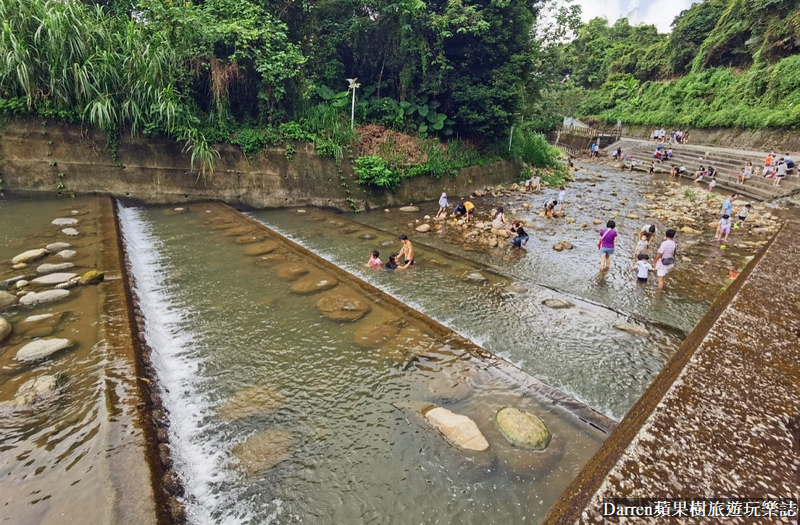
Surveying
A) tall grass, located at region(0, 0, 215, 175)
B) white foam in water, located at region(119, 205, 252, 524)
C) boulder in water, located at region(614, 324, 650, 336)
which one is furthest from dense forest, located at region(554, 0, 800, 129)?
white foam in water, located at region(119, 205, 252, 524)

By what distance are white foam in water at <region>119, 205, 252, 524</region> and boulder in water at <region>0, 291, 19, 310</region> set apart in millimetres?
1412

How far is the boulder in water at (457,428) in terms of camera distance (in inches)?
147

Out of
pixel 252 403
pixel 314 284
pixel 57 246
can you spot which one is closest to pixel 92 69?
pixel 57 246

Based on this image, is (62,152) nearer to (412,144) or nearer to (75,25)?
(75,25)

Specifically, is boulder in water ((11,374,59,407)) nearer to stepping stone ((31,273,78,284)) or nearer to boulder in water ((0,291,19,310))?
boulder in water ((0,291,19,310))

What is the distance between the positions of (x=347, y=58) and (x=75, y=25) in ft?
30.9

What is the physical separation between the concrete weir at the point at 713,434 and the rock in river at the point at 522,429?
1298mm

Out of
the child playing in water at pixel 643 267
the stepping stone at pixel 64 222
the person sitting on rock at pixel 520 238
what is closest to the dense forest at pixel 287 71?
the stepping stone at pixel 64 222

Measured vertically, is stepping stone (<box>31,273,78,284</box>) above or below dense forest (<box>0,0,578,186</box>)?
below

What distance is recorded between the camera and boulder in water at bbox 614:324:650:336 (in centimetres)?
608

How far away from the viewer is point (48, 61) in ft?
33.8

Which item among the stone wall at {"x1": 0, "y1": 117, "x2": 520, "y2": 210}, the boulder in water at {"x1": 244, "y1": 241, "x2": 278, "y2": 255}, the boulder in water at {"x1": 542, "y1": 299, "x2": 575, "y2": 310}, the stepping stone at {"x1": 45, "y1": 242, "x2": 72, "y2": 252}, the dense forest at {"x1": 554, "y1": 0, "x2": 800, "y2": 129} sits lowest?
the boulder in water at {"x1": 542, "y1": 299, "x2": 575, "y2": 310}

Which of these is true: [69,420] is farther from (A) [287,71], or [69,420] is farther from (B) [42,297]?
(A) [287,71]

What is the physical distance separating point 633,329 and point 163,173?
1325 centimetres
